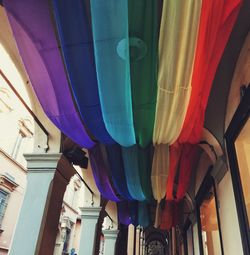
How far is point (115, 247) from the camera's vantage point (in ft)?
19.6

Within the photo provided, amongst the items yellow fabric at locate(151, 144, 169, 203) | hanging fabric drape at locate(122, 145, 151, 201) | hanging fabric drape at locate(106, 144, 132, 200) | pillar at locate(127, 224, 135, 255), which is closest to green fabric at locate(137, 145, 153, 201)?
hanging fabric drape at locate(122, 145, 151, 201)

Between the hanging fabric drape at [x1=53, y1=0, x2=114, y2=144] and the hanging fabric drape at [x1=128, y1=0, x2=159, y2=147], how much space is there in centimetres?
25

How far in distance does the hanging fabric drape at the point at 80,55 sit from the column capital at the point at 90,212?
296 centimetres

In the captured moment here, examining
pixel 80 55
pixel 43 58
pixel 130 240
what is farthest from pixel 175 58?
pixel 130 240

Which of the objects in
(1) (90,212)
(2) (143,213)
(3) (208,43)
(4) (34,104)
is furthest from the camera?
(2) (143,213)

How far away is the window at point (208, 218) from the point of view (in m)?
2.91

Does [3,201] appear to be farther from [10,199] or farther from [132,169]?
[132,169]

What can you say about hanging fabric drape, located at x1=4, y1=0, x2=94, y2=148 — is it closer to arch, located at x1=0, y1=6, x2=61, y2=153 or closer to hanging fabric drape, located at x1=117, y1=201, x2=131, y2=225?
arch, located at x1=0, y1=6, x2=61, y2=153

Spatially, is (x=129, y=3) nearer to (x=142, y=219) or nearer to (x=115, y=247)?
(x=142, y=219)

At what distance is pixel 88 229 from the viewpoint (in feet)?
14.0

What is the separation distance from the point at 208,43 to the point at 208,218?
108 inches

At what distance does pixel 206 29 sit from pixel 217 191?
6.52 feet

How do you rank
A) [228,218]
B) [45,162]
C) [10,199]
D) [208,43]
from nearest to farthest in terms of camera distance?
[208,43], [228,218], [45,162], [10,199]

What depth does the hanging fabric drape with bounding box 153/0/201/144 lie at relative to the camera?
109 cm
